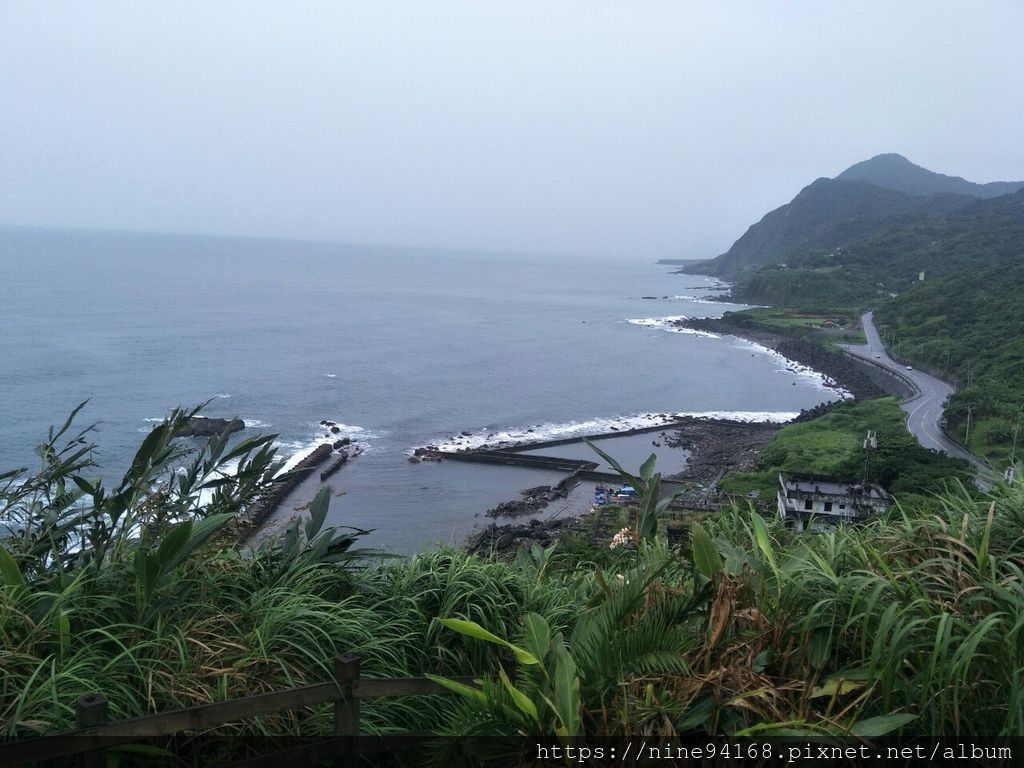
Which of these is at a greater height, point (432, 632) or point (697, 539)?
point (697, 539)

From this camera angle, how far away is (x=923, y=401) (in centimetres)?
4100

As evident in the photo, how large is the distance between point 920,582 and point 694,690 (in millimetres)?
953

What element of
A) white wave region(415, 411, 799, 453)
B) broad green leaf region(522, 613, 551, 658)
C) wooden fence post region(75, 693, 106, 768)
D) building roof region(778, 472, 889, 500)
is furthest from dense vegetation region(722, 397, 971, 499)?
wooden fence post region(75, 693, 106, 768)

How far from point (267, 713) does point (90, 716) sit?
567mm

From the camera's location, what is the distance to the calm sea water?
28984mm

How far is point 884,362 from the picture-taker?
5347cm

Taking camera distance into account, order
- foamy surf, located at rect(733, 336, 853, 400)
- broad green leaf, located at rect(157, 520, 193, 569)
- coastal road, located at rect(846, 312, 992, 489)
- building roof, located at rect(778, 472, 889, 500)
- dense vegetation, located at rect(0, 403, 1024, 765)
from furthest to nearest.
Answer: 1. foamy surf, located at rect(733, 336, 853, 400)
2. coastal road, located at rect(846, 312, 992, 489)
3. building roof, located at rect(778, 472, 889, 500)
4. broad green leaf, located at rect(157, 520, 193, 569)
5. dense vegetation, located at rect(0, 403, 1024, 765)

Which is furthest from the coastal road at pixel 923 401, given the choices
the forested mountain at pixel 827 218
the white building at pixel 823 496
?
the forested mountain at pixel 827 218

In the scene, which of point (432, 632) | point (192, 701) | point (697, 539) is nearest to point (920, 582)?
point (697, 539)

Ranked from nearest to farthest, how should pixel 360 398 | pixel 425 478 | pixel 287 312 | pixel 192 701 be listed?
1. pixel 192 701
2. pixel 425 478
3. pixel 360 398
4. pixel 287 312

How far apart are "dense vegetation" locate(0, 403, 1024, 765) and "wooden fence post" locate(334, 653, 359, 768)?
17 cm

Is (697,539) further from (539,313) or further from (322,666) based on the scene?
(539,313)

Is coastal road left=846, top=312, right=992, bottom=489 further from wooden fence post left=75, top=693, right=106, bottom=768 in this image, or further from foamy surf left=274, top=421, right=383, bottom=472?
foamy surf left=274, top=421, right=383, bottom=472

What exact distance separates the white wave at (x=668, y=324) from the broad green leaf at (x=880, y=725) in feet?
242
